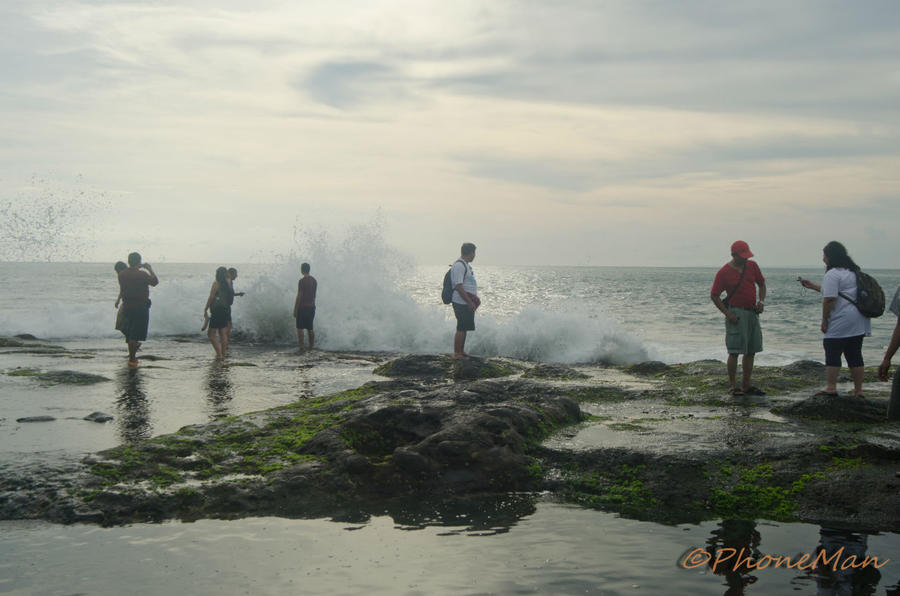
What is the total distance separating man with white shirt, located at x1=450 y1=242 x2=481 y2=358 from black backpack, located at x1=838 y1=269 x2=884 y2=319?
16.4ft

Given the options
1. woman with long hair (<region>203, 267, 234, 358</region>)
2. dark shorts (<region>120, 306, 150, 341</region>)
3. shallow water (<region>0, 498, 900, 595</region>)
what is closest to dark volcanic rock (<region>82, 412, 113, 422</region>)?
shallow water (<region>0, 498, 900, 595</region>)

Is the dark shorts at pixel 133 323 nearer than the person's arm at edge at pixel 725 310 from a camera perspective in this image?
No

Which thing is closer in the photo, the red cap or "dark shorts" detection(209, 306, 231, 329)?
the red cap

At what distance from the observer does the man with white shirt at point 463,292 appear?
33.2 feet

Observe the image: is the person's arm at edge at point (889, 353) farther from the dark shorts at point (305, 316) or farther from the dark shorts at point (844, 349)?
the dark shorts at point (305, 316)

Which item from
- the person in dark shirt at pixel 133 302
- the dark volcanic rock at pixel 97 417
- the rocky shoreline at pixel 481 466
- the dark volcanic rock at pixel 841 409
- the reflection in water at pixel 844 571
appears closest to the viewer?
the reflection in water at pixel 844 571

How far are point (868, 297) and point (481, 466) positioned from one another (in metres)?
4.65

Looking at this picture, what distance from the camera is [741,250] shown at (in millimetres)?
7574

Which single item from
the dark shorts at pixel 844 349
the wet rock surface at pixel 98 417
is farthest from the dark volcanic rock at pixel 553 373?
the wet rock surface at pixel 98 417

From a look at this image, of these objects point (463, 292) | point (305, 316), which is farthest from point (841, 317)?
point (305, 316)

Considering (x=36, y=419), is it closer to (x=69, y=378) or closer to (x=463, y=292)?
(x=69, y=378)

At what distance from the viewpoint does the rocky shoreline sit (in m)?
4.19

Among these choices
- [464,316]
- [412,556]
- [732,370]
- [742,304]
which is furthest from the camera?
[464,316]

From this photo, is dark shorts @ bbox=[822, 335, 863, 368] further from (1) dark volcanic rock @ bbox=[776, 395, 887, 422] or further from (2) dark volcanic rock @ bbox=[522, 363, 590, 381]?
(2) dark volcanic rock @ bbox=[522, 363, 590, 381]
